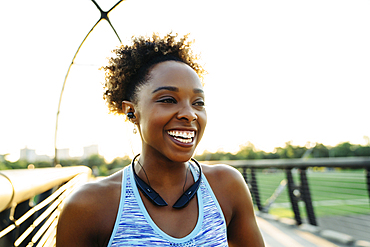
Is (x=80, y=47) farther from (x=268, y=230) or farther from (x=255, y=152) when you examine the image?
(x=255, y=152)

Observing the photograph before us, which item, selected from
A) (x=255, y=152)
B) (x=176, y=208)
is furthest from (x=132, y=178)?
(x=255, y=152)

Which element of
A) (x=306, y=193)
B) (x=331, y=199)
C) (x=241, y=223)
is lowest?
(x=331, y=199)

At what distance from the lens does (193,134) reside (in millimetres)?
1227

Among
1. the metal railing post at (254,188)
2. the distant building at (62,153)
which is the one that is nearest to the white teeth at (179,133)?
the distant building at (62,153)

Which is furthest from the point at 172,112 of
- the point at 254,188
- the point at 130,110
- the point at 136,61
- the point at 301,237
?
the point at 254,188

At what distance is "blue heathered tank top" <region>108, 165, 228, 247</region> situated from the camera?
110cm

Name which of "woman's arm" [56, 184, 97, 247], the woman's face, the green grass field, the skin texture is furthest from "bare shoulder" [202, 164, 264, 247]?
the green grass field

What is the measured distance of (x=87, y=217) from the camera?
1104 millimetres

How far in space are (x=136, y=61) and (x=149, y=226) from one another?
798 mm

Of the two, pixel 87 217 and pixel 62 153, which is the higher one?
pixel 62 153

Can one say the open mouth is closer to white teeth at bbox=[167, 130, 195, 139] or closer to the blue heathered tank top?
white teeth at bbox=[167, 130, 195, 139]

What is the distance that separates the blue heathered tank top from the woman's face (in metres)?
0.22

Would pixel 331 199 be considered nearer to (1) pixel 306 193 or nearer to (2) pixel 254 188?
(2) pixel 254 188

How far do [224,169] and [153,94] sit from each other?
1.81 ft
